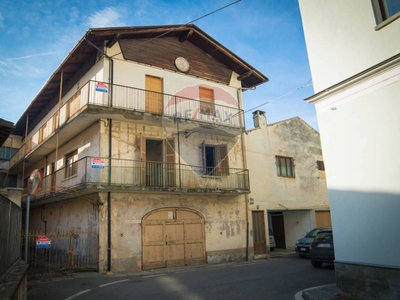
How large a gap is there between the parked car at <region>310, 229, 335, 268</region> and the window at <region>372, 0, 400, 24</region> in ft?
26.0

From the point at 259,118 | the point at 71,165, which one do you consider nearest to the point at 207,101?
the point at 259,118

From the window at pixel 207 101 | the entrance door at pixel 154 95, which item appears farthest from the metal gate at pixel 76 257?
the window at pixel 207 101

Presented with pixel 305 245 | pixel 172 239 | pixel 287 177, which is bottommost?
pixel 305 245

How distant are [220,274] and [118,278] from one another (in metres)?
3.51

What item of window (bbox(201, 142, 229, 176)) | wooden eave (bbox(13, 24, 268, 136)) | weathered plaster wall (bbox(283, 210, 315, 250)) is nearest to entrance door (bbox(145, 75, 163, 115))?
wooden eave (bbox(13, 24, 268, 136))

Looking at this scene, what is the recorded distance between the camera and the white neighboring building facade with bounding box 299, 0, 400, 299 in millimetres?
6434

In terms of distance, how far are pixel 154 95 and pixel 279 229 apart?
12.7m

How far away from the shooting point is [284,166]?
65.1 feet

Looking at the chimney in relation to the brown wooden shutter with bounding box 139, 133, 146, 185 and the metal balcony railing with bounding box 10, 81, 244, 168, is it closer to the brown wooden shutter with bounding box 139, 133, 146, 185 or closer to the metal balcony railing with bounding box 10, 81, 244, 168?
the metal balcony railing with bounding box 10, 81, 244, 168

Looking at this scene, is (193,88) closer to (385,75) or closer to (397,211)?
(385,75)

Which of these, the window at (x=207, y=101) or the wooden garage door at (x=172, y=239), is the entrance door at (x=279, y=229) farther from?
the window at (x=207, y=101)

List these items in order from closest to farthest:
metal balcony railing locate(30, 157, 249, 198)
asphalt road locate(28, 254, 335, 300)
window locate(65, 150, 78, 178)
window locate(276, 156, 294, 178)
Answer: asphalt road locate(28, 254, 335, 300) < metal balcony railing locate(30, 157, 249, 198) < window locate(65, 150, 78, 178) < window locate(276, 156, 294, 178)

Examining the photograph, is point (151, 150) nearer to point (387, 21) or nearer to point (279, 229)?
point (279, 229)

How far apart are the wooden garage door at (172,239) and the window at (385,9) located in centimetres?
1060
